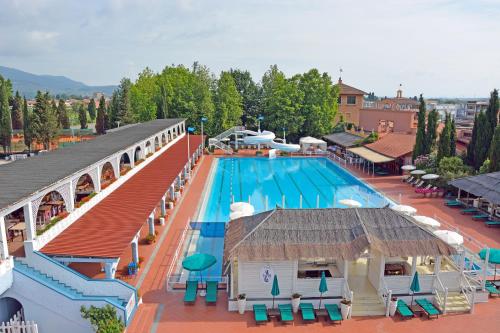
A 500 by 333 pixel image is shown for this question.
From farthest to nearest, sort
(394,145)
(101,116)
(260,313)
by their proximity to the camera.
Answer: (101,116) < (394,145) < (260,313)

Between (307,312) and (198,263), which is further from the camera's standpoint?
(198,263)

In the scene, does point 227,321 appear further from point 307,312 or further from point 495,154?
point 495,154

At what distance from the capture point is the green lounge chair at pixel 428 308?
41.3 ft

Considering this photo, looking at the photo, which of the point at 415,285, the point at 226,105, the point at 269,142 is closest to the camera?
the point at 415,285

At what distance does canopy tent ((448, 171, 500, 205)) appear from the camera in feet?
68.4

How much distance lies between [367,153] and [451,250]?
23522 mm

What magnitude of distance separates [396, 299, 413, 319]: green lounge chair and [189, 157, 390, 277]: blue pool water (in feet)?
23.7

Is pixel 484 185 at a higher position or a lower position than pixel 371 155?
lower

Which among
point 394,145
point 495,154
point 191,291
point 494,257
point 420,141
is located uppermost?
point 420,141

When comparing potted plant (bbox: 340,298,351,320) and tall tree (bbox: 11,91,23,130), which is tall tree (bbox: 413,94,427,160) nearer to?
potted plant (bbox: 340,298,351,320)

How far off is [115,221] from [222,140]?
33099 mm

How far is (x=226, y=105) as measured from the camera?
50.8m

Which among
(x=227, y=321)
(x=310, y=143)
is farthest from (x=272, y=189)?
(x=227, y=321)

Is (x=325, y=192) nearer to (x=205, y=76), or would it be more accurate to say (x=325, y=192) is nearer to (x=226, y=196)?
(x=226, y=196)
